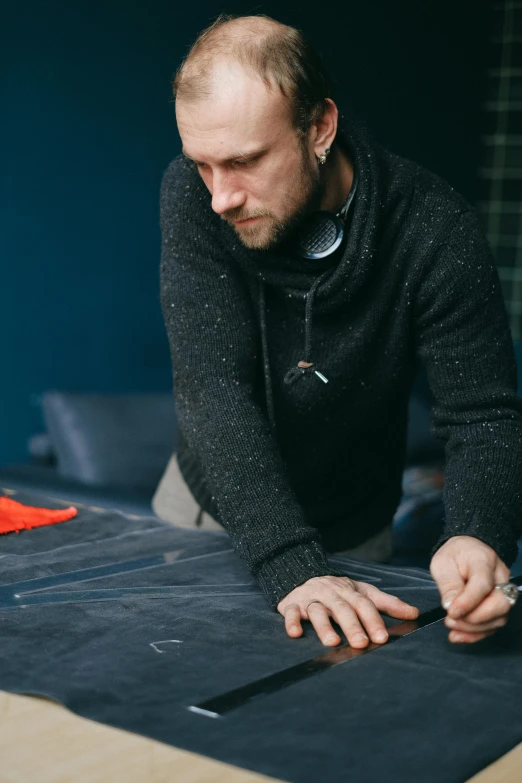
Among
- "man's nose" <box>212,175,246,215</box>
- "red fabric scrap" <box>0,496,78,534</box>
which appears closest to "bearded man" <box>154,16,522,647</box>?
"man's nose" <box>212,175,246,215</box>

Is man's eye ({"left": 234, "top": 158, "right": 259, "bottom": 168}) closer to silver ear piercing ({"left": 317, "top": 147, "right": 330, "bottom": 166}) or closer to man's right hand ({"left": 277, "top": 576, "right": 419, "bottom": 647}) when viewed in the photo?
silver ear piercing ({"left": 317, "top": 147, "right": 330, "bottom": 166})

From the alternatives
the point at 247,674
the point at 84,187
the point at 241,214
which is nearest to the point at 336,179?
the point at 241,214

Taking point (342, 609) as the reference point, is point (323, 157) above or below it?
above

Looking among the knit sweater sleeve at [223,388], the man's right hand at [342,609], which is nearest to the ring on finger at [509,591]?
the man's right hand at [342,609]

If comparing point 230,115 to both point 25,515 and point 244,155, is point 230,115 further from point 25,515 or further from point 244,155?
point 25,515

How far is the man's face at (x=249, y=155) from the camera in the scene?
124 cm

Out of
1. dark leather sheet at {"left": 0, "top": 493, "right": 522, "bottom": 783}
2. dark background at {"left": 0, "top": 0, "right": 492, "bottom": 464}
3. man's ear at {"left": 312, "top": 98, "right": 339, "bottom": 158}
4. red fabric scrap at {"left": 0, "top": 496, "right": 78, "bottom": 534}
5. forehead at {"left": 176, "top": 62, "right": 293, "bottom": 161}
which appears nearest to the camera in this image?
dark leather sheet at {"left": 0, "top": 493, "right": 522, "bottom": 783}

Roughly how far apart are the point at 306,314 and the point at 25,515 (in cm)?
55

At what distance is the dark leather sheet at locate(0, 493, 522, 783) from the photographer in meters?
0.80

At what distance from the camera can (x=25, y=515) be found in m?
1.55

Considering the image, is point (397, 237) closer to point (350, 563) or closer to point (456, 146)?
point (350, 563)

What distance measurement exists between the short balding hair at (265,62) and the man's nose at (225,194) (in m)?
0.11

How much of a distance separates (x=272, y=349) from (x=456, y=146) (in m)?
3.09

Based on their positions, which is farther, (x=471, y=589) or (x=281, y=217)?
(x=281, y=217)
